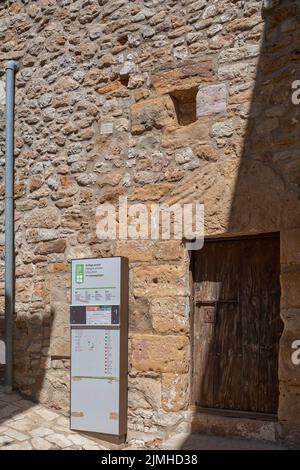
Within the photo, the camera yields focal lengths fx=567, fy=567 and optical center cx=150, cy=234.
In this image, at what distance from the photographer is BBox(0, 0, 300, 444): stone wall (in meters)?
4.02

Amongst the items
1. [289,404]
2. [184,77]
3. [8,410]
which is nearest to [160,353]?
[289,404]

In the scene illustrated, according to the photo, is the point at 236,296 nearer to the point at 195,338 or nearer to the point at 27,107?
the point at 195,338

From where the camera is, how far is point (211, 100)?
14.0 feet

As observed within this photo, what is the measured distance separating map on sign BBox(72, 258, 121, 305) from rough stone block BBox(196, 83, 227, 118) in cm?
131

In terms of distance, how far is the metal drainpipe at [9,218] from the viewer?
500cm

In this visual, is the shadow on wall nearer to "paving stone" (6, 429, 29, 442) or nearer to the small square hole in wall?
the small square hole in wall

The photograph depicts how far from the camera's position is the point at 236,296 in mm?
4195

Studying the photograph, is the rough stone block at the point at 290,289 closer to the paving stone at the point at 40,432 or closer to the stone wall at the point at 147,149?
the stone wall at the point at 147,149

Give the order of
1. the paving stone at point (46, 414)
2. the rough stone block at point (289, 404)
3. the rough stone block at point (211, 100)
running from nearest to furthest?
1. the rough stone block at point (289, 404)
2. the rough stone block at point (211, 100)
3. the paving stone at point (46, 414)

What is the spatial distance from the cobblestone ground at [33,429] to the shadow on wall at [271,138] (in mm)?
864

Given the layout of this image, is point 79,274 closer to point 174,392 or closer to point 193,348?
point 193,348

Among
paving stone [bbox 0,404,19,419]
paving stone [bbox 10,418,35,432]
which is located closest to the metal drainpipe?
paving stone [bbox 0,404,19,419]

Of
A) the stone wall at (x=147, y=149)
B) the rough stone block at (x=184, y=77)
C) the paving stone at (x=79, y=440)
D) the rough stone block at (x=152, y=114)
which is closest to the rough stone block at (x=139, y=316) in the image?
the stone wall at (x=147, y=149)

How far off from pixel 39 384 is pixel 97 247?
1.29 meters
